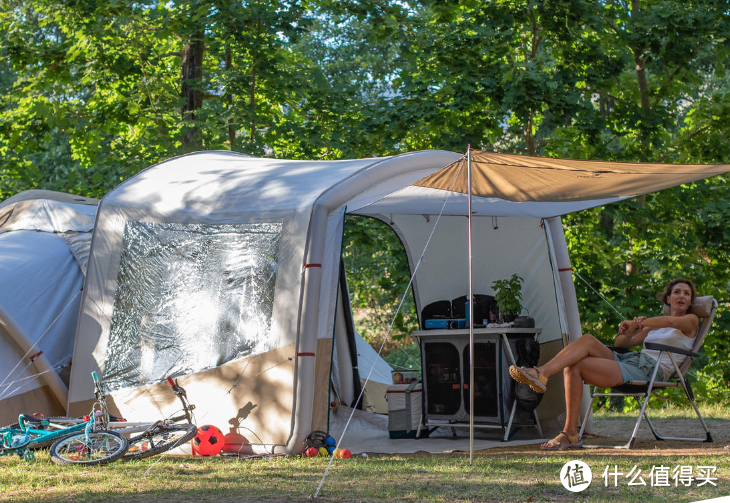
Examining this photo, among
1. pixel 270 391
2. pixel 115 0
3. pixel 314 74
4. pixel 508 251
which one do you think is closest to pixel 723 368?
pixel 508 251

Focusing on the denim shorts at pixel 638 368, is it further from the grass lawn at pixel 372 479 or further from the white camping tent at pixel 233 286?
the white camping tent at pixel 233 286

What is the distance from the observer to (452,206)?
6164 millimetres

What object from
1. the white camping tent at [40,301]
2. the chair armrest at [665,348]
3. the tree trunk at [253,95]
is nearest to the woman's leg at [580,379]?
the chair armrest at [665,348]

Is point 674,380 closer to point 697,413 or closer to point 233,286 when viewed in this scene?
point 697,413

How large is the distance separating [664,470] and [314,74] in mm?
6600

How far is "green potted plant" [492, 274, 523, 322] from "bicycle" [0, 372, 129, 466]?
281 centimetres

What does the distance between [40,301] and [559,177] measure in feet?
12.2

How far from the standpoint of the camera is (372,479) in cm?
364

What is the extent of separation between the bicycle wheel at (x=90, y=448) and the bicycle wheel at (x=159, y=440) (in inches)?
3.3

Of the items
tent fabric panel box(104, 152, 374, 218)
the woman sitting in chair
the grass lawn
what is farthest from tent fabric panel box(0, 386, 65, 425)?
the woman sitting in chair

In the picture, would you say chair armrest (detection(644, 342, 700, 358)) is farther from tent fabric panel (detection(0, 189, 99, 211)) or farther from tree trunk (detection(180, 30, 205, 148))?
tree trunk (detection(180, 30, 205, 148))

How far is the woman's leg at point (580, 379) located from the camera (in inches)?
190

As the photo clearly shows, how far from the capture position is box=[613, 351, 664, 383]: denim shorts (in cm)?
489

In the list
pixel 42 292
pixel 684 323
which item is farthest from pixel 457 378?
pixel 42 292
